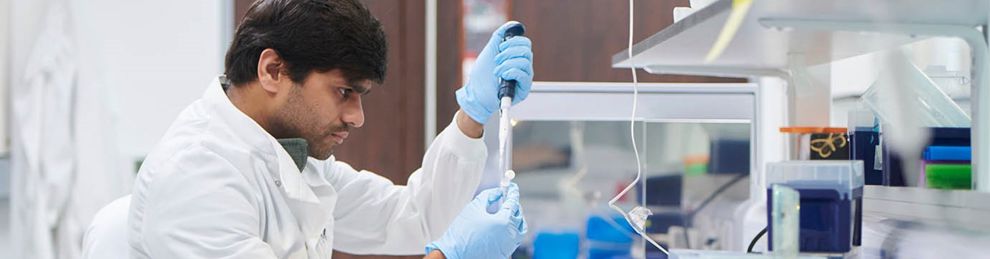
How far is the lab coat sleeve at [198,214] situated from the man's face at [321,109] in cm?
15

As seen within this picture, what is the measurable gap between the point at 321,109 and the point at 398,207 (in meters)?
0.40

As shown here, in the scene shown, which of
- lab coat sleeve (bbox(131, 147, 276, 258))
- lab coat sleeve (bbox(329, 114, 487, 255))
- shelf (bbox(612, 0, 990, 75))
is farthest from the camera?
lab coat sleeve (bbox(329, 114, 487, 255))

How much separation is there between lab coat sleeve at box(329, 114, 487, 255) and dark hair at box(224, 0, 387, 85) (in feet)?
1.07

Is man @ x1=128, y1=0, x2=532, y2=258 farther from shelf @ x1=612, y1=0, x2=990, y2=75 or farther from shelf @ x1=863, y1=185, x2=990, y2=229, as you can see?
shelf @ x1=863, y1=185, x2=990, y2=229

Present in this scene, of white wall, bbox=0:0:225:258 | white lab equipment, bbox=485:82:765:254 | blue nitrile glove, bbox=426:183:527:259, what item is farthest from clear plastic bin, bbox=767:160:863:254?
white wall, bbox=0:0:225:258

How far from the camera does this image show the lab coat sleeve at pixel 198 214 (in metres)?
1.21

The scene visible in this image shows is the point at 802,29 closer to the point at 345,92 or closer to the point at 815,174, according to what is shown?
the point at 815,174

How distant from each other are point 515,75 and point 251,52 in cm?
41

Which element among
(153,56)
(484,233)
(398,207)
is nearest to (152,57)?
(153,56)

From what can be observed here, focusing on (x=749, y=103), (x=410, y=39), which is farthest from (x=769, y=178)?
(x=410, y=39)

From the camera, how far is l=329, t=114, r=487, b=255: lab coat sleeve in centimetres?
165

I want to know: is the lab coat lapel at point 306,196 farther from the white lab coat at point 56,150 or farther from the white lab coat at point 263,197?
the white lab coat at point 56,150

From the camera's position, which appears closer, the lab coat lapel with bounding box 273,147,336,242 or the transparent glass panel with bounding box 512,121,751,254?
the lab coat lapel with bounding box 273,147,336,242

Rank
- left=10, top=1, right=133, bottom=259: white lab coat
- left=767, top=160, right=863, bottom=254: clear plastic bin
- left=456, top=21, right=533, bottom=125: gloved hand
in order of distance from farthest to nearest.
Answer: left=10, top=1, right=133, bottom=259: white lab coat, left=456, top=21, right=533, bottom=125: gloved hand, left=767, top=160, right=863, bottom=254: clear plastic bin
